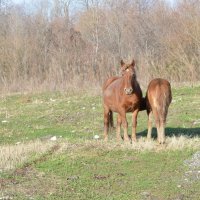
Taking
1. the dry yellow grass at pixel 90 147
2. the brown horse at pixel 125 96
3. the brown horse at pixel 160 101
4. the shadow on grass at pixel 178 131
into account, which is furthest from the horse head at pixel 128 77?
the shadow on grass at pixel 178 131

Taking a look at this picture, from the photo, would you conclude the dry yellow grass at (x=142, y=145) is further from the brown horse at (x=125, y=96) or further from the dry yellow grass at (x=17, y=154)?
the brown horse at (x=125, y=96)

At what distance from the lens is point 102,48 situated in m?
32.8

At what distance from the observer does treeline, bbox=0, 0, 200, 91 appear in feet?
92.7

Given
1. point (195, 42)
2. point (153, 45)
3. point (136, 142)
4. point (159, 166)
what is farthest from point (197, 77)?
point (159, 166)

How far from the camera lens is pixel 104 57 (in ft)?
98.9

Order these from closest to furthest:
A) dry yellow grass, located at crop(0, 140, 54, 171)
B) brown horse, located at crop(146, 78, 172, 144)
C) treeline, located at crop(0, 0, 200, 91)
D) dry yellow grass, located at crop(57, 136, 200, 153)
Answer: dry yellow grass, located at crop(0, 140, 54, 171), dry yellow grass, located at crop(57, 136, 200, 153), brown horse, located at crop(146, 78, 172, 144), treeline, located at crop(0, 0, 200, 91)

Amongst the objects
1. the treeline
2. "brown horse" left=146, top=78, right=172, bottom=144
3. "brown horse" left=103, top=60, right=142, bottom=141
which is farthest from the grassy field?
the treeline

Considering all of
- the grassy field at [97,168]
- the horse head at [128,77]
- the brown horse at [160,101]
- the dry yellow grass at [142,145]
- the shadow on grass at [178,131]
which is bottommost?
the shadow on grass at [178,131]

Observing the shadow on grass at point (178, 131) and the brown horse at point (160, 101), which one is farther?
the shadow on grass at point (178, 131)

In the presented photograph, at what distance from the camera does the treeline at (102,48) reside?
92.7ft

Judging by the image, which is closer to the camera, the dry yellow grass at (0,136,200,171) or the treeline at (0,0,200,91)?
the dry yellow grass at (0,136,200,171)

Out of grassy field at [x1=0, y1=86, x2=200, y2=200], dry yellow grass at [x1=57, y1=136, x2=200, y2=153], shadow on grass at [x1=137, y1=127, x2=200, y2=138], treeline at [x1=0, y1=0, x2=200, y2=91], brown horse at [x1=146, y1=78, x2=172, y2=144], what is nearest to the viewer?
grassy field at [x1=0, y1=86, x2=200, y2=200]

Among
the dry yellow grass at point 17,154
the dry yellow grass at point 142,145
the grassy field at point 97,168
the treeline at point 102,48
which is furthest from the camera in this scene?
the treeline at point 102,48

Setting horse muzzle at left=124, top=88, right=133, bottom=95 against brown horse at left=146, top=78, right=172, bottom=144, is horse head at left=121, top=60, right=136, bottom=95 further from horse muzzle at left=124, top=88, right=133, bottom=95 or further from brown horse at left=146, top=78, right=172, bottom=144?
brown horse at left=146, top=78, right=172, bottom=144
